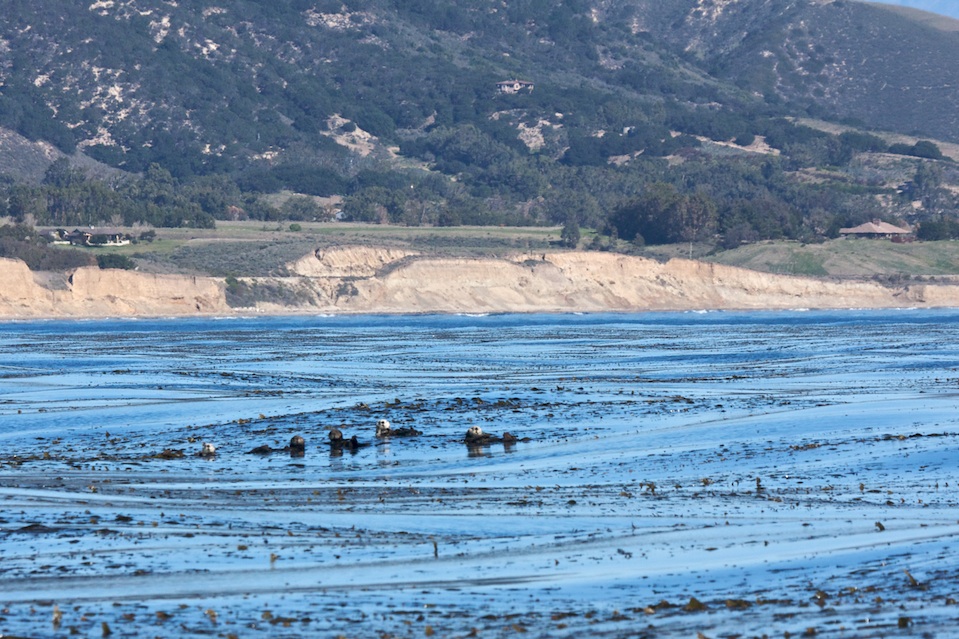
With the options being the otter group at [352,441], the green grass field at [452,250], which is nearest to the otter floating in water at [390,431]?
the otter group at [352,441]

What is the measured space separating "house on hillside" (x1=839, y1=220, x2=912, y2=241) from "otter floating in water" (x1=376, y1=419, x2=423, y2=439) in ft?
433

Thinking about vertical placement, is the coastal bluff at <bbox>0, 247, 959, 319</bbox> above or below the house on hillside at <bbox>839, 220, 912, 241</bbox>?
below

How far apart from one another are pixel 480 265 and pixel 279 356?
6425 centimetres

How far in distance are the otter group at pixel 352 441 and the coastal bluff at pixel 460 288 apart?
8028cm

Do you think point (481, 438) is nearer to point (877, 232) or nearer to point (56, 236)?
point (56, 236)

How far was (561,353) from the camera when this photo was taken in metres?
61.5

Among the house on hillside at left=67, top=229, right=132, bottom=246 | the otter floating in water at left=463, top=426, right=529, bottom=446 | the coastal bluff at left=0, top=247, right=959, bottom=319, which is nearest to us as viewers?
the otter floating in water at left=463, top=426, right=529, bottom=446

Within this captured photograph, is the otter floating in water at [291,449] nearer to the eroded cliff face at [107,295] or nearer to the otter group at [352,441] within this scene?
the otter group at [352,441]

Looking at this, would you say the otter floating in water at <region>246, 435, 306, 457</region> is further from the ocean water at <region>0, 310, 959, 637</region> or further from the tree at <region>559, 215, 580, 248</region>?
the tree at <region>559, 215, 580, 248</region>

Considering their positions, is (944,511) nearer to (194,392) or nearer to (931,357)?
(194,392)

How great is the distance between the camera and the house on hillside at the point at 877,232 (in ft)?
508

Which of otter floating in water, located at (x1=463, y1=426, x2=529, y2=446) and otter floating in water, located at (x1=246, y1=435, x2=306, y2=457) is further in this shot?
otter floating in water, located at (x1=463, y1=426, x2=529, y2=446)

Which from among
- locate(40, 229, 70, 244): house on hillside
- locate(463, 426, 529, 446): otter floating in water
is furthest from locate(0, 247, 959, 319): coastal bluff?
locate(463, 426, 529, 446): otter floating in water

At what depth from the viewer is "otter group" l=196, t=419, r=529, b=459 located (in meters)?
28.1
